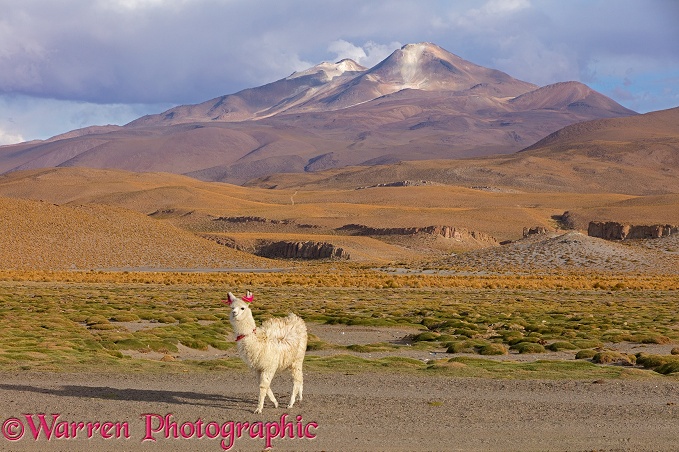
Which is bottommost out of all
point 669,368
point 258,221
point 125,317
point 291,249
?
point 291,249

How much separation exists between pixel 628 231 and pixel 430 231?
22478mm

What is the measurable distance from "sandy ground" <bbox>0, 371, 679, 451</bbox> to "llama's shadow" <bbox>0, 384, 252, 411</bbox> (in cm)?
2

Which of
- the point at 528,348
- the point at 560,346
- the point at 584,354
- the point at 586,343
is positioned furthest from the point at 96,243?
the point at 584,354

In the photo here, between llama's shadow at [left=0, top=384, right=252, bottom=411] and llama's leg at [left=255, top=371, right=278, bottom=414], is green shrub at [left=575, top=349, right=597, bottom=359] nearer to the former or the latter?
llama's shadow at [left=0, top=384, right=252, bottom=411]

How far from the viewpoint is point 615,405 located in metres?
13.8

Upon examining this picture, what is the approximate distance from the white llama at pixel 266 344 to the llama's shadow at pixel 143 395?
71 centimetres

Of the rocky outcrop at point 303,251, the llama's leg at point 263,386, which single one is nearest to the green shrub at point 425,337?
the llama's leg at point 263,386

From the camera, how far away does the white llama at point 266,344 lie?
40.6ft

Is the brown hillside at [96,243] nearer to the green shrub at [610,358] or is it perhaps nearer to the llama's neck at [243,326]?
the green shrub at [610,358]

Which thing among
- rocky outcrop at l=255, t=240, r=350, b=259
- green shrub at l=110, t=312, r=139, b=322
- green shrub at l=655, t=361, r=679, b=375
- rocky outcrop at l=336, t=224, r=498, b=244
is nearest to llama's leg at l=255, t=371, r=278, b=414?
green shrub at l=655, t=361, r=679, b=375

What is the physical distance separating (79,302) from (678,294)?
31.1 meters

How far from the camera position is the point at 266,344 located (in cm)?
1261

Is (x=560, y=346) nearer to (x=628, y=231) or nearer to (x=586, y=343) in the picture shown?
(x=586, y=343)

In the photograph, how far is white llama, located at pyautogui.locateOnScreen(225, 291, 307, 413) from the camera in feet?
40.6
